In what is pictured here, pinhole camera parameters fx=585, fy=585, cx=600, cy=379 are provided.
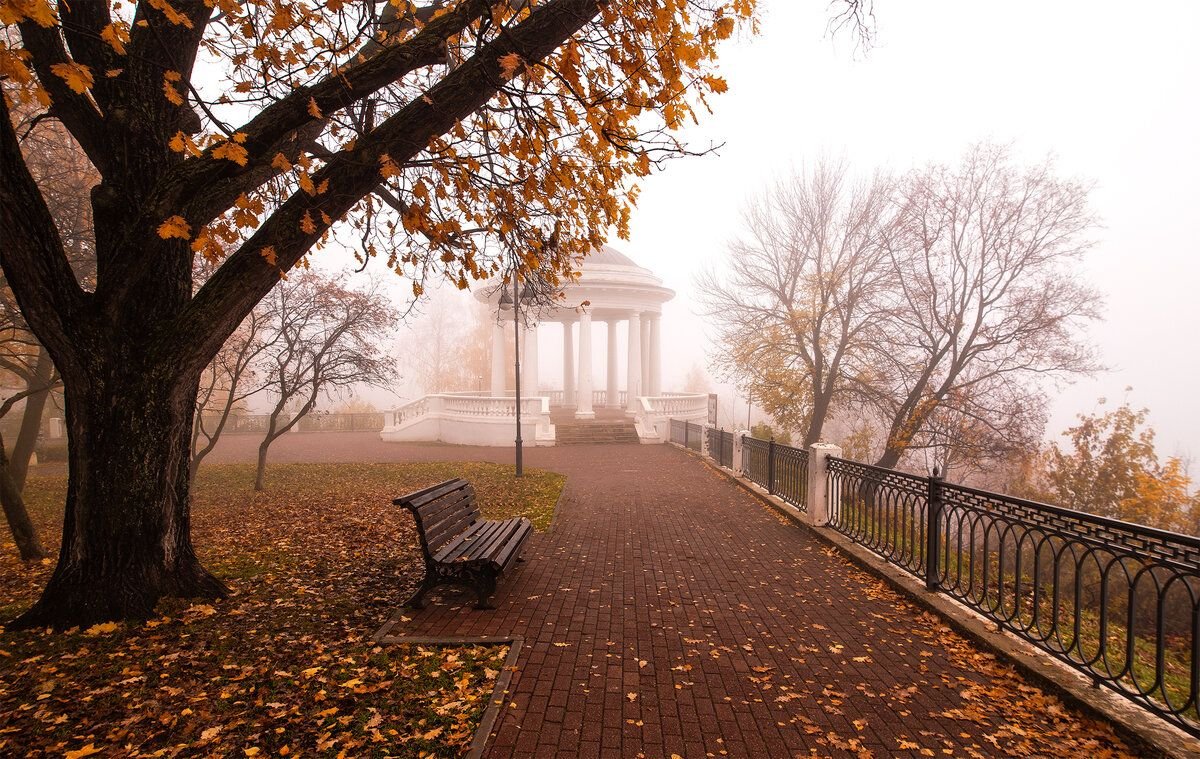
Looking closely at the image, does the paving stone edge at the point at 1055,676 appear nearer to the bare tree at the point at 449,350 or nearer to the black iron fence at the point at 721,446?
the black iron fence at the point at 721,446

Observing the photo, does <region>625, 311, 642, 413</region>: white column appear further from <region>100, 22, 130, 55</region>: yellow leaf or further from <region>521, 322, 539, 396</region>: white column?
<region>100, 22, 130, 55</region>: yellow leaf

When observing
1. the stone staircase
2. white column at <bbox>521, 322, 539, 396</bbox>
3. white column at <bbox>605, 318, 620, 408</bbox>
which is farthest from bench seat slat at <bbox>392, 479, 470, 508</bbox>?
white column at <bbox>605, 318, 620, 408</bbox>

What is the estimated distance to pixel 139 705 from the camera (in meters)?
3.27

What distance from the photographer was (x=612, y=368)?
35.2m

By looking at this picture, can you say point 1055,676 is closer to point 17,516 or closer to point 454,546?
point 454,546

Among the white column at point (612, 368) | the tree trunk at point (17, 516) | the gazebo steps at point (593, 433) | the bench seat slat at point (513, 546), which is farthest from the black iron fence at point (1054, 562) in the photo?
the white column at point (612, 368)

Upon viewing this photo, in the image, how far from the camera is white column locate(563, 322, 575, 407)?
3384 cm

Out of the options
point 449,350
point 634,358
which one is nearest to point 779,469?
point 634,358

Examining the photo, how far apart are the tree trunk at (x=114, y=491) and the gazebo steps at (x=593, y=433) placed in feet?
58.7

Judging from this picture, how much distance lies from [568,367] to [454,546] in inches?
1144

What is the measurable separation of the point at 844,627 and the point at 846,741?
1793 millimetres

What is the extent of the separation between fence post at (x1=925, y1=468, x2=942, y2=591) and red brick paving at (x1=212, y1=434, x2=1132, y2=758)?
0.42 metres

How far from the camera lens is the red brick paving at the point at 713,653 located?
319cm

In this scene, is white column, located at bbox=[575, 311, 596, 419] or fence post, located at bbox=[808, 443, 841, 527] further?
white column, located at bbox=[575, 311, 596, 419]
